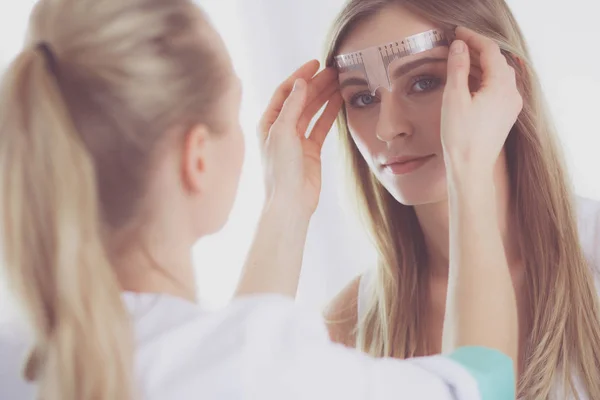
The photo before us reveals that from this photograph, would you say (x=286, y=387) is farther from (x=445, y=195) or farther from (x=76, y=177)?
(x=445, y=195)

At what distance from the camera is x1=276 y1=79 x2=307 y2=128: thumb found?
97cm

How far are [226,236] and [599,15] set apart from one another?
913 mm

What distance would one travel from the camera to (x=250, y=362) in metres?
0.59

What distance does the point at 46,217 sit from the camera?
633 millimetres

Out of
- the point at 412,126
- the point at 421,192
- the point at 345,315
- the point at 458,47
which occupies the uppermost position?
the point at 458,47

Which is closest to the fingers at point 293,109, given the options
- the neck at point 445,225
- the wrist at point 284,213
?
the wrist at point 284,213

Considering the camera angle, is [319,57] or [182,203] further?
[319,57]

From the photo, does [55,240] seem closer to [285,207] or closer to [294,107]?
[285,207]

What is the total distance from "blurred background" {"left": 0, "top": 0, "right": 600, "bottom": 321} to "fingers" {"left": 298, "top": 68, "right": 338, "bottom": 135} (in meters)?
0.24

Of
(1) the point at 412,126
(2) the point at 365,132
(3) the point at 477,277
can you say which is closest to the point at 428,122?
(1) the point at 412,126

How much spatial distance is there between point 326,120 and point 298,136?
174 millimetres

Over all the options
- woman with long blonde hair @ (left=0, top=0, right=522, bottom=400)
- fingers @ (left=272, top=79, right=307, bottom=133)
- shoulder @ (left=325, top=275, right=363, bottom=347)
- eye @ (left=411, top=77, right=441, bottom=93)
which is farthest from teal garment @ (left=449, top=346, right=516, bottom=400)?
shoulder @ (left=325, top=275, right=363, bottom=347)

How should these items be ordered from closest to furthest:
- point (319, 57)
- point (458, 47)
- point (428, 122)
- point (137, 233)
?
point (137, 233) → point (458, 47) → point (428, 122) → point (319, 57)

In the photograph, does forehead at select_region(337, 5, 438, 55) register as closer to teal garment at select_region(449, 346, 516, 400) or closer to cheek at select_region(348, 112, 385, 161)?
cheek at select_region(348, 112, 385, 161)
